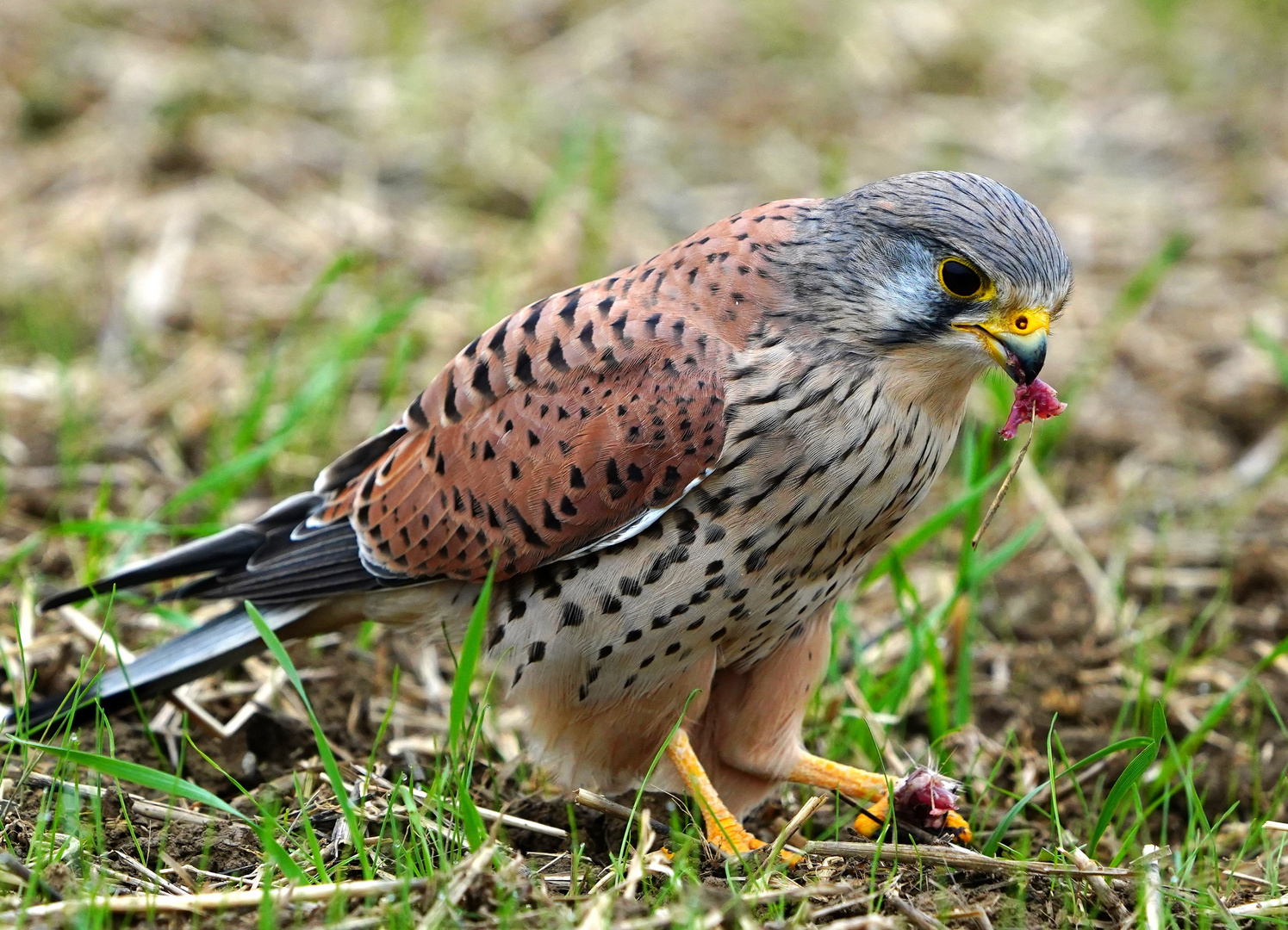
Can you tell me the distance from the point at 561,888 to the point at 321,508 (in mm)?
1376

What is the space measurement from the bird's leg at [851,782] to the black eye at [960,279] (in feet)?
4.04

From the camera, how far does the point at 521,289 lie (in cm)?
636

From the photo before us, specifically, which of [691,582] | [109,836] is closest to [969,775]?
[691,582]

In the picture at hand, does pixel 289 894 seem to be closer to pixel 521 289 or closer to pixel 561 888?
pixel 561 888

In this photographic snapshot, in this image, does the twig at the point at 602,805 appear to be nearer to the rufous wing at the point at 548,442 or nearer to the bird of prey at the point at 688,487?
the bird of prey at the point at 688,487

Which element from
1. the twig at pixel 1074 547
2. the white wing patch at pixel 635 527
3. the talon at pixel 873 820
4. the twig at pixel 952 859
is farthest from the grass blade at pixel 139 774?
the twig at pixel 1074 547

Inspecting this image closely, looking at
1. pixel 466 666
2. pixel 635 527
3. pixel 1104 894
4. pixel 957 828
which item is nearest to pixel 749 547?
pixel 635 527

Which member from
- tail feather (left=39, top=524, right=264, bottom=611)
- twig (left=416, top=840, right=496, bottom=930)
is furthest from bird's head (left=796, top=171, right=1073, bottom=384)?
tail feather (left=39, top=524, right=264, bottom=611)

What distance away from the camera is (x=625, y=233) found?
6.99 metres

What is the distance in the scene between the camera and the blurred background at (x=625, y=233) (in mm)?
4723

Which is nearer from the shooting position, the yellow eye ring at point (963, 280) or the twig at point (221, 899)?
the twig at point (221, 899)

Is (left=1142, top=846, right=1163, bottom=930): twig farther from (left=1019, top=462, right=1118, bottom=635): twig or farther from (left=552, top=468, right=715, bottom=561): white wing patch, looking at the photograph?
(left=1019, top=462, right=1118, bottom=635): twig

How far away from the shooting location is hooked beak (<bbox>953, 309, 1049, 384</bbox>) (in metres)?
3.14

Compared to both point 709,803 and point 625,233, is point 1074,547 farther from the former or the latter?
point 625,233
